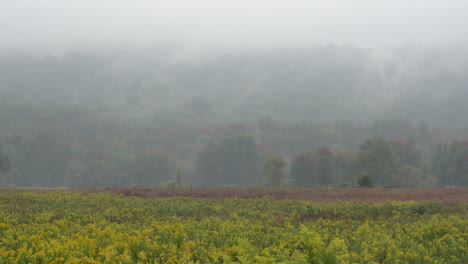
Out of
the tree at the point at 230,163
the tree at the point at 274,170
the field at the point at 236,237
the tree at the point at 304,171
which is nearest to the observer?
the field at the point at 236,237

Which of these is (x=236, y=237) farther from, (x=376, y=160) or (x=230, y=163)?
(x=230, y=163)

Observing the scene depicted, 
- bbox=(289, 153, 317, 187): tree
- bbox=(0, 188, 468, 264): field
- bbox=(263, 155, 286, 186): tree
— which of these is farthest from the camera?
bbox=(289, 153, 317, 187): tree

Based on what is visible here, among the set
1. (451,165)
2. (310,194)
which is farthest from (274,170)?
(310,194)

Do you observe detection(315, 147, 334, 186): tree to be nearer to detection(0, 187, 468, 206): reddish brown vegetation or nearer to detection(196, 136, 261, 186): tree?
detection(196, 136, 261, 186): tree

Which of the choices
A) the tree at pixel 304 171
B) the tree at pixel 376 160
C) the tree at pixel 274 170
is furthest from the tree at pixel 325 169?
the tree at pixel 274 170

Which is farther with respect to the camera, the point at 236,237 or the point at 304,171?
the point at 304,171

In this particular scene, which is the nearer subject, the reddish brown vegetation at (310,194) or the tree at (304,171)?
the reddish brown vegetation at (310,194)

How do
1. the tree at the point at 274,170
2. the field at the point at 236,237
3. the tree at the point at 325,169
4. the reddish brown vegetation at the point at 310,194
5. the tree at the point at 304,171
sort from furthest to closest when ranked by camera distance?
the tree at the point at 304,171, the tree at the point at 325,169, the tree at the point at 274,170, the reddish brown vegetation at the point at 310,194, the field at the point at 236,237

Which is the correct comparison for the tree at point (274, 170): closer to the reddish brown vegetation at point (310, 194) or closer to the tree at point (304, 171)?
the tree at point (304, 171)


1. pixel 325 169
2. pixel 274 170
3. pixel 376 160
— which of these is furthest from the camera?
pixel 325 169

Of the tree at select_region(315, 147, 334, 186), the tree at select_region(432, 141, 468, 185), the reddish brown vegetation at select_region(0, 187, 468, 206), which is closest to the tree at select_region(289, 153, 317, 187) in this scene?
the tree at select_region(315, 147, 334, 186)

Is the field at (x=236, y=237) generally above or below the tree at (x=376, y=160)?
below

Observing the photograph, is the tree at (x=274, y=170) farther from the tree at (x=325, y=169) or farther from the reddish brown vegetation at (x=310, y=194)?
the reddish brown vegetation at (x=310, y=194)

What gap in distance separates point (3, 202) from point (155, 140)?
98.4m
